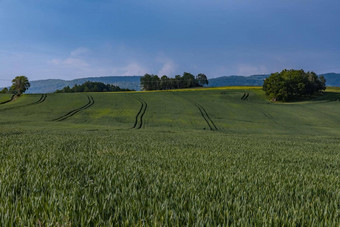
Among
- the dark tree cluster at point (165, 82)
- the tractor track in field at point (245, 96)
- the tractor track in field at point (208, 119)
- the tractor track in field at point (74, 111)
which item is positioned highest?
the dark tree cluster at point (165, 82)

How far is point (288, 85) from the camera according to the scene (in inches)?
3479

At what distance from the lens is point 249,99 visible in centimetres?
9175

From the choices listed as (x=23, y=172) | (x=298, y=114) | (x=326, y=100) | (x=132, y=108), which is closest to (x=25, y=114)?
(x=132, y=108)

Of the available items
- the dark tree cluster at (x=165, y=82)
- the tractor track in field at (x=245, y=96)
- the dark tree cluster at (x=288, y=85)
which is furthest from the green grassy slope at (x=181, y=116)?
the dark tree cluster at (x=165, y=82)

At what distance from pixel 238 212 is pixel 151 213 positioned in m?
0.82

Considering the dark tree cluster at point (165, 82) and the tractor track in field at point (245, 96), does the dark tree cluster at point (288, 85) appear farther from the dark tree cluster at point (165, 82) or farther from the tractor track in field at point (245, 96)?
the dark tree cluster at point (165, 82)

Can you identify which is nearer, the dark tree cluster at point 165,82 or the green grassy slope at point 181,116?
the green grassy slope at point 181,116

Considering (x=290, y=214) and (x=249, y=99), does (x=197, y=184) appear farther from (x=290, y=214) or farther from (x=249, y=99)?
(x=249, y=99)

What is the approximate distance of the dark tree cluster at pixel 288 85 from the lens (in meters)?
87.4

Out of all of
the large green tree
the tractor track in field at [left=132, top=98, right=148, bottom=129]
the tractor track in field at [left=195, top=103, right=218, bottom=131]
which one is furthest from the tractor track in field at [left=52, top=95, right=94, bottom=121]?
the large green tree

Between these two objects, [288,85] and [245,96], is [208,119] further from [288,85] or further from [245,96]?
[288,85]

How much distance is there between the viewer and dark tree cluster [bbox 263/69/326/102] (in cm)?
8744

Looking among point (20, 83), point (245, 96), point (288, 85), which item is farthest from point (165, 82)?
point (288, 85)

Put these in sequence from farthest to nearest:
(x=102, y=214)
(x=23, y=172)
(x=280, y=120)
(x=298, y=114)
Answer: (x=298, y=114) < (x=280, y=120) < (x=23, y=172) < (x=102, y=214)
